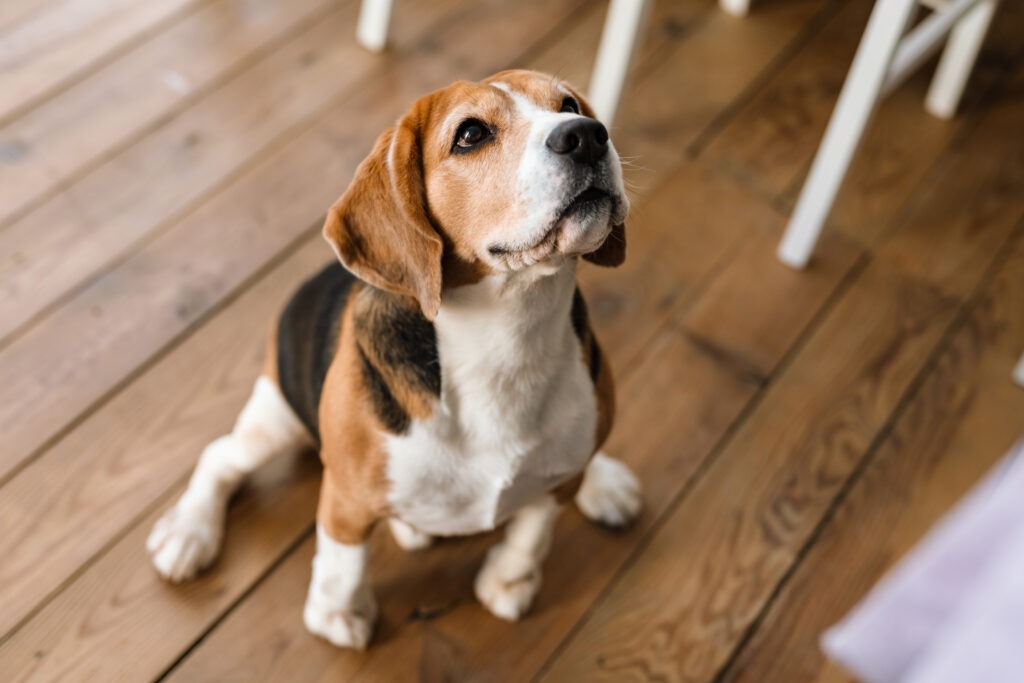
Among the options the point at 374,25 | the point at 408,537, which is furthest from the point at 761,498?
the point at 374,25

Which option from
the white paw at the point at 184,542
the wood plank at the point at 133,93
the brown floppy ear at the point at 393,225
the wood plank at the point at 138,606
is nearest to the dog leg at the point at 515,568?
the wood plank at the point at 138,606

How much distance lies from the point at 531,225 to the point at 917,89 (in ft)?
6.12

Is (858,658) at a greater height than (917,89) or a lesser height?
greater

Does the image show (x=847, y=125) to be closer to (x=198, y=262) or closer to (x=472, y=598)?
(x=472, y=598)

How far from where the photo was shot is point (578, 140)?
39.4 inches

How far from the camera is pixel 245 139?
7.23 feet

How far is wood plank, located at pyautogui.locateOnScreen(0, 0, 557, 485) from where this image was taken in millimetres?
1777

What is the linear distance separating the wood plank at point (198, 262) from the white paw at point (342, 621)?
0.59 metres

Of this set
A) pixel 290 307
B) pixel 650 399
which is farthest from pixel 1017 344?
pixel 290 307

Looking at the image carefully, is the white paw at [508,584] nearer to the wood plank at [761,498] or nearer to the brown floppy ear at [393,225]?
the wood plank at [761,498]

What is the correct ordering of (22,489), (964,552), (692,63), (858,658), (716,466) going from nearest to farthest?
(964,552) < (858,658) < (22,489) < (716,466) < (692,63)

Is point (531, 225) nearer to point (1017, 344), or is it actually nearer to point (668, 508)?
point (668, 508)

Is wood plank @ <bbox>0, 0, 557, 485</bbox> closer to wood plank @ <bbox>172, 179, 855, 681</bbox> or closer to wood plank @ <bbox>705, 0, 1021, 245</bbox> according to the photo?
Result: wood plank @ <bbox>172, 179, 855, 681</bbox>

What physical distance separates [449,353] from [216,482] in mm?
623
